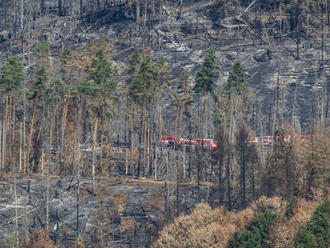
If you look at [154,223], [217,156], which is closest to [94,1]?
[217,156]

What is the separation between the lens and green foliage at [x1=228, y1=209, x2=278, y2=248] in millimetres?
35259

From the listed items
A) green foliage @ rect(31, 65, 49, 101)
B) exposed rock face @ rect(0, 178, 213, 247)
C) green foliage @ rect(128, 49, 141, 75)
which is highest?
green foliage @ rect(128, 49, 141, 75)

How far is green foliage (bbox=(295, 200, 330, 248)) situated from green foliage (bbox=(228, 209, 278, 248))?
128 inches

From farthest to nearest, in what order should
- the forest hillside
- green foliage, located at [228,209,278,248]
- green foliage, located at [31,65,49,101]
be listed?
green foliage, located at [31,65,49,101] < the forest hillside < green foliage, located at [228,209,278,248]

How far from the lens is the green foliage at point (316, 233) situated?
33.1 metres

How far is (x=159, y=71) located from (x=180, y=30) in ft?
215

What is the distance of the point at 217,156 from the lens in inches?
2554

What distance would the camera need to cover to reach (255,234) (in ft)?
121

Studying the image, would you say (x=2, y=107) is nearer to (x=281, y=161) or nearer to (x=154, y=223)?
(x=154, y=223)

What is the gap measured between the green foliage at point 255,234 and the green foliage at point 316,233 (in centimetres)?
326

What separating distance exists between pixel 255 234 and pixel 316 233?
4521 millimetres

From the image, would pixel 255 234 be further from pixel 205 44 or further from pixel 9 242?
pixel 205 44

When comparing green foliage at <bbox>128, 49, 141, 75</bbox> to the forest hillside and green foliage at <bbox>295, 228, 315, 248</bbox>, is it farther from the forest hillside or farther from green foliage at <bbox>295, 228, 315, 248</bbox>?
green foliage at <bbox>295, 228, 315, 248</bbox>

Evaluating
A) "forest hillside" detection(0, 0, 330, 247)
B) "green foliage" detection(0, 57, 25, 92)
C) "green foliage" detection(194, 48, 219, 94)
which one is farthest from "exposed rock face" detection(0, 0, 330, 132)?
"green foliage" detection(0, 57, 25, 92)
